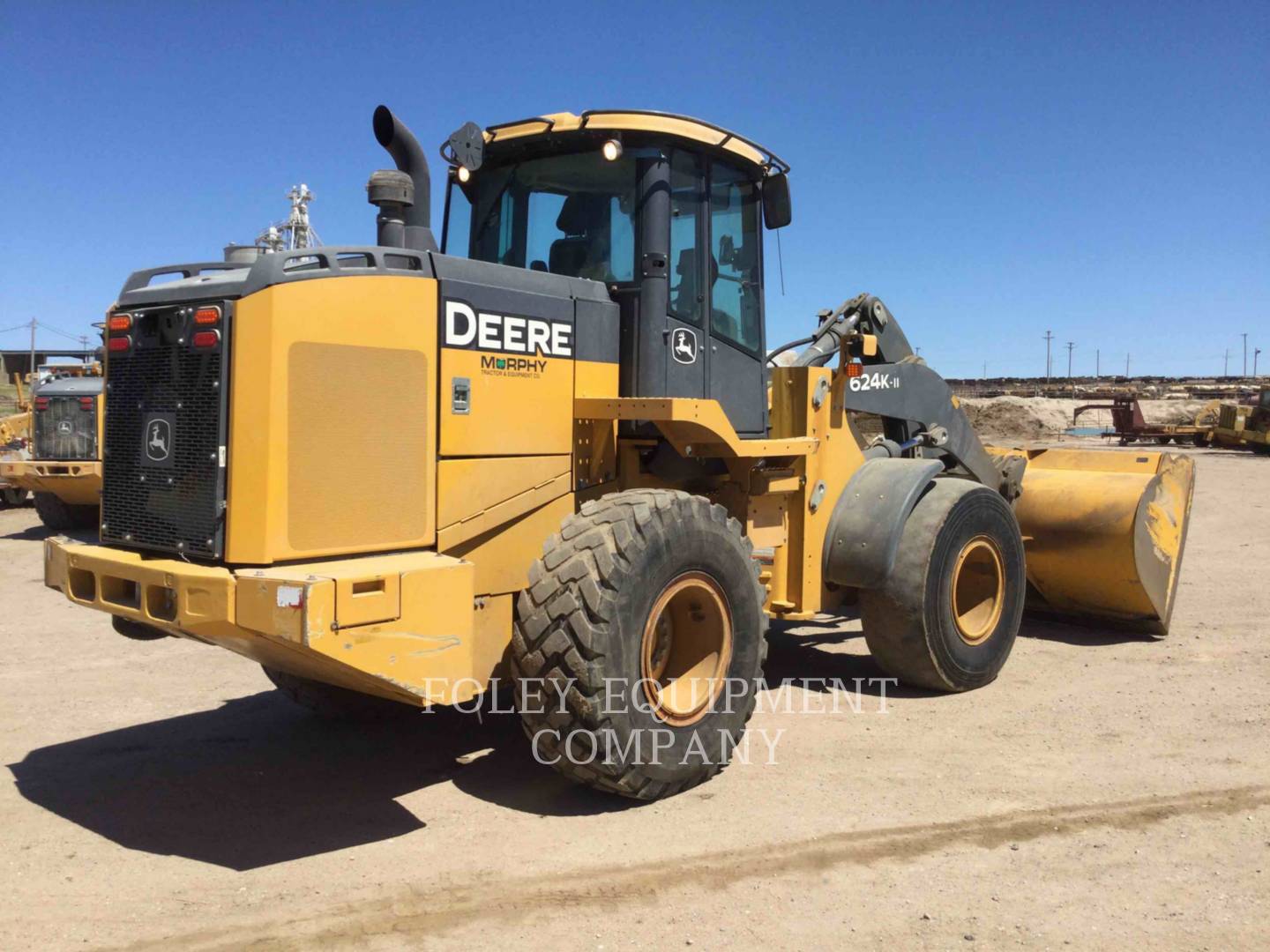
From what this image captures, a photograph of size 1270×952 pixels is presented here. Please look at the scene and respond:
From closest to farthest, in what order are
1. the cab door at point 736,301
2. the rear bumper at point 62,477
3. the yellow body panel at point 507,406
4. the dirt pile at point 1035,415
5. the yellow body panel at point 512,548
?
the yellow body panel at point 507,406 < the yellow body panel at point 512,548 < the cab door at point 736,301 < the rear bumper at point 62,477 < the dirt pile at point 1035,415

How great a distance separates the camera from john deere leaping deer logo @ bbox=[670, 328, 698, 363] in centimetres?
562

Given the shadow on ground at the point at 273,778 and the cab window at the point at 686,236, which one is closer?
the shadow on ground at the point at 273,778

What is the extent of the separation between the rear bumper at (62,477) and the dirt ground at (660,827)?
879 cm

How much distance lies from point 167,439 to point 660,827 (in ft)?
8.57

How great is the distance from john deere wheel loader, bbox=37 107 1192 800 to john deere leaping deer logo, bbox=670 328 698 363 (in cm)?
2

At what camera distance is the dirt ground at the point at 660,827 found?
12.2ft

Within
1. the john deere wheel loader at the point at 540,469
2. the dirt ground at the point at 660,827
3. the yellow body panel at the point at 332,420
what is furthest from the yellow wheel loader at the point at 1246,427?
the yellow body panel at the point at 332,420

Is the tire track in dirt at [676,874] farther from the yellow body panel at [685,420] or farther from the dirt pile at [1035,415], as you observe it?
the dirt pile at [1035,415]

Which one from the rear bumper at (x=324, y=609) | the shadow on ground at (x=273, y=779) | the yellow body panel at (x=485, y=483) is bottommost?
the shadow on ground at (x=273, y=779)

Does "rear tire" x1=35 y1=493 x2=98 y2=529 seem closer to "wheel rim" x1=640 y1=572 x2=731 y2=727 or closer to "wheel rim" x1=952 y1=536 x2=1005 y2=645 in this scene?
"wheel rim" x1=952 y1=536 x2=1005 y2=645

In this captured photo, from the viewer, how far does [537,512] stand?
Result: 5125mm

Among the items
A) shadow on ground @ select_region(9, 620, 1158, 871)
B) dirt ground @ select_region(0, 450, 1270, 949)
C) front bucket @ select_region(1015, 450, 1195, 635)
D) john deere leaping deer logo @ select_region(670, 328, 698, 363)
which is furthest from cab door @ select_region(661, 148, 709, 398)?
front bucket @ select_region(1015, 450, 1195, 635)

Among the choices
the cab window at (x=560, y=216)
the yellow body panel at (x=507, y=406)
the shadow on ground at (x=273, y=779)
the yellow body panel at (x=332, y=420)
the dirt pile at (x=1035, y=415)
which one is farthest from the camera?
the dirt pile at (x=1035, y=415)

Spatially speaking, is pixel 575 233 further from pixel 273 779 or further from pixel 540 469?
pixel 273 779
